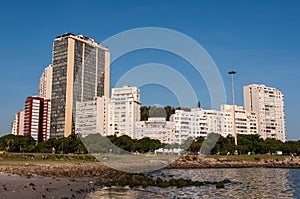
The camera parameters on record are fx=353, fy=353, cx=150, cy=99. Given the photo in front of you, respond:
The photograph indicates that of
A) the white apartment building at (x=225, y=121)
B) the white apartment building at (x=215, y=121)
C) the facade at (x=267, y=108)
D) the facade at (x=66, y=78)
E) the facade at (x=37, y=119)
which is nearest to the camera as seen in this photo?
the facade at (x=66, y=78)

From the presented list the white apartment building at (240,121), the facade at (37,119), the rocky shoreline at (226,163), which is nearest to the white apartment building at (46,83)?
the facade at (37,119)

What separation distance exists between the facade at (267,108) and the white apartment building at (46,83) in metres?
76.9

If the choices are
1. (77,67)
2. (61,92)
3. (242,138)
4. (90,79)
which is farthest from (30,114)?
(242,138)

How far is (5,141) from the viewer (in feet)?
283

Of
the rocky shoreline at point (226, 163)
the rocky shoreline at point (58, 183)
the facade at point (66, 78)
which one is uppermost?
the facade at point (66, 78)

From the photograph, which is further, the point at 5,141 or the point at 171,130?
the point at 5,141

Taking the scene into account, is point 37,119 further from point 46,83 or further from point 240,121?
point 240,121

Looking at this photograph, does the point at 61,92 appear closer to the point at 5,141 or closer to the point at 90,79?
the point at 90,79

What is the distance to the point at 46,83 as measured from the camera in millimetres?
135875

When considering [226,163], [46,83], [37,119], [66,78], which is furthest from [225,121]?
[46,83]

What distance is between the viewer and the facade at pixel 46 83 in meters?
129

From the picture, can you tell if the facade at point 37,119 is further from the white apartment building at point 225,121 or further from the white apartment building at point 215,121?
the white apartment building at point 215,121

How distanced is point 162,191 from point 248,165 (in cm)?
4618

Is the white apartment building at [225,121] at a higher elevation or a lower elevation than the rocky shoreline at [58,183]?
higher
